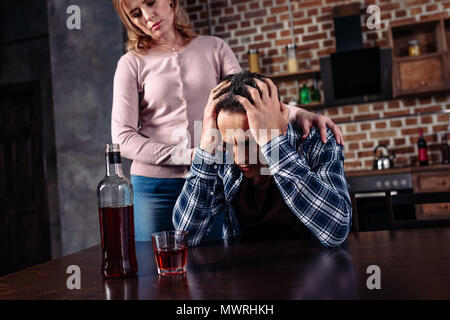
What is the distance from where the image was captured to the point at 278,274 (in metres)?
0.75

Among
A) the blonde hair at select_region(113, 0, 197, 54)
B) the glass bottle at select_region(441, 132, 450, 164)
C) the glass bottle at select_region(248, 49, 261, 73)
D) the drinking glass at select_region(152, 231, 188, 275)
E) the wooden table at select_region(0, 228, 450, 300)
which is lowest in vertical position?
the wooden table at select_region(0, 228, 450, 300)

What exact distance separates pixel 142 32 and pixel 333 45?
278cm

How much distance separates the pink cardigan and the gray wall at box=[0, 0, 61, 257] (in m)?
3.05

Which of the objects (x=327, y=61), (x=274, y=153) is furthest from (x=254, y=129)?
(x=327, y=61)

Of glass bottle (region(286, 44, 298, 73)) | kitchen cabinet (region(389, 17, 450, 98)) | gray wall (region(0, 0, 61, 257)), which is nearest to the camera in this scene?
kitchen cabinet (region(389, 17, 450, 98))

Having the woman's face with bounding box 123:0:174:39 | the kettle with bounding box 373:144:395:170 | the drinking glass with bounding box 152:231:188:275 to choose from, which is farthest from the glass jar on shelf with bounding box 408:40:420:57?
the drinking glass with bounding box 152:231:188:275

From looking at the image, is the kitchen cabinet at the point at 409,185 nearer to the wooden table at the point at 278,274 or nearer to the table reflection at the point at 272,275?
the wooden table at the point at 278,274

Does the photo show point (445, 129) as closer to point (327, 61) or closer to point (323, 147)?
point (327, 61)

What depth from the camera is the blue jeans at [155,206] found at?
4.67ft

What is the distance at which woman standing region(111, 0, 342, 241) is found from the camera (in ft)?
4.72

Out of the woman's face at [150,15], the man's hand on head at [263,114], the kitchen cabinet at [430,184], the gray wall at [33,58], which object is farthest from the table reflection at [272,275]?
the gray wall at [33,58]

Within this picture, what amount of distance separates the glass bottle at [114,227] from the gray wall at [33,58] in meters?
3.71

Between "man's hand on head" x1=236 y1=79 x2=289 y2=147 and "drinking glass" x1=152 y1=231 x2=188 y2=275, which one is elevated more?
"man's hand on head" x1=236 y1=79 x2=289 y2=147

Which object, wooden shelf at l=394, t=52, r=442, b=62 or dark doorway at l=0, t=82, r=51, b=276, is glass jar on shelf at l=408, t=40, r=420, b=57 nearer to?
wooden shelf at l=394, t=52, r=442, b=62
